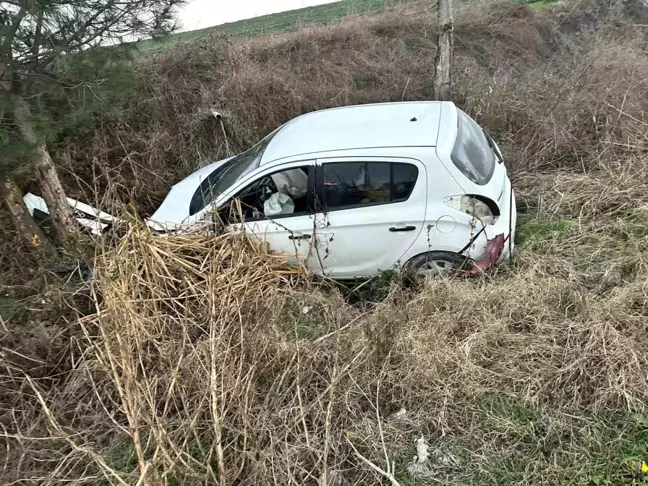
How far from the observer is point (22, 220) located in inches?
213

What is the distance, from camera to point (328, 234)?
15.4 ft

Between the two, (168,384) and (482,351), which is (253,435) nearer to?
(168,384)

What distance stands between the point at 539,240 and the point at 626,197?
3.98 feet

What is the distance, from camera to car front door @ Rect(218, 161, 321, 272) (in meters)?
4.69

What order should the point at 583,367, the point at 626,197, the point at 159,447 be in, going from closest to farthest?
the point at 159,447 < the point at 583,367 < the point at 626,197

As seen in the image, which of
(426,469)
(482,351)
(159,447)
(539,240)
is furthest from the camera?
(539,240)

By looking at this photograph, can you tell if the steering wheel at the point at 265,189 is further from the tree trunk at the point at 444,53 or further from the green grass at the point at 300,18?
the green grass at the point at 300,18

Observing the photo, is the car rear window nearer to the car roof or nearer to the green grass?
the car roof

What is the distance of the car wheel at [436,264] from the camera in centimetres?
464

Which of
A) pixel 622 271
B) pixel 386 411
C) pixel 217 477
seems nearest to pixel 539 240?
pixel 622 271

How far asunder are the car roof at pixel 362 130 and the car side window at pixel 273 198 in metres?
0.20


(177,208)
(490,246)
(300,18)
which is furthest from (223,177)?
(300,18)

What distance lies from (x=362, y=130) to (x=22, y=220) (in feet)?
12.7

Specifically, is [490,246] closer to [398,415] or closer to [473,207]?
[473,207]
